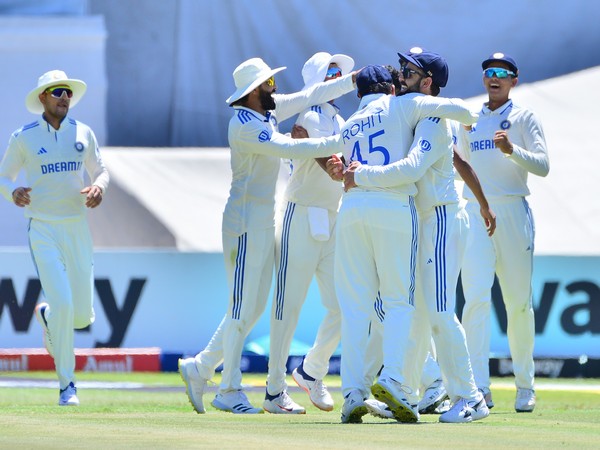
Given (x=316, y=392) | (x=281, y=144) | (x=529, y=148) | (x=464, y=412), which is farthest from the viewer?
(x=529, y=148)

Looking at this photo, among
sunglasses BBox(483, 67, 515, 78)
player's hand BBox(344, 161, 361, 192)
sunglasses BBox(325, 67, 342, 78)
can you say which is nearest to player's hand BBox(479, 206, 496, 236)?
sunglasses BBox(483, 67, 515, 78)

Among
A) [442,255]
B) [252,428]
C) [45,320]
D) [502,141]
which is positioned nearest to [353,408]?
[252,428]

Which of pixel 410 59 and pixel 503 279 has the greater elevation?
A: pixel 410 59

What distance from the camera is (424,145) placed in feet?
25.9

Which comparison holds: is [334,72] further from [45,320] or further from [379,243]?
[45,320]

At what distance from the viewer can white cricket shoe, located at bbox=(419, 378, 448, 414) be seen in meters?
9.18

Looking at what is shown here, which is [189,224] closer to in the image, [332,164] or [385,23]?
[385,23]

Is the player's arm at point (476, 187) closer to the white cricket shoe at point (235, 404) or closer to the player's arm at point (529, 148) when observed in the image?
the player's arm at point (529, 148)

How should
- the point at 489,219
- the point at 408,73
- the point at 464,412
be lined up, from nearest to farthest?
the point at 464,412
the point at 408,73
the point at 489,219

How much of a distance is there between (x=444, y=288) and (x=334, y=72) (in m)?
1.99

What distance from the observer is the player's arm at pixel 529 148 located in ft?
30.2

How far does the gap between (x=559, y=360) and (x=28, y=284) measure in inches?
176

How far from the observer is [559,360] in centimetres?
1321

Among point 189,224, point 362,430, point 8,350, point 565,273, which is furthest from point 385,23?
point 362,430
